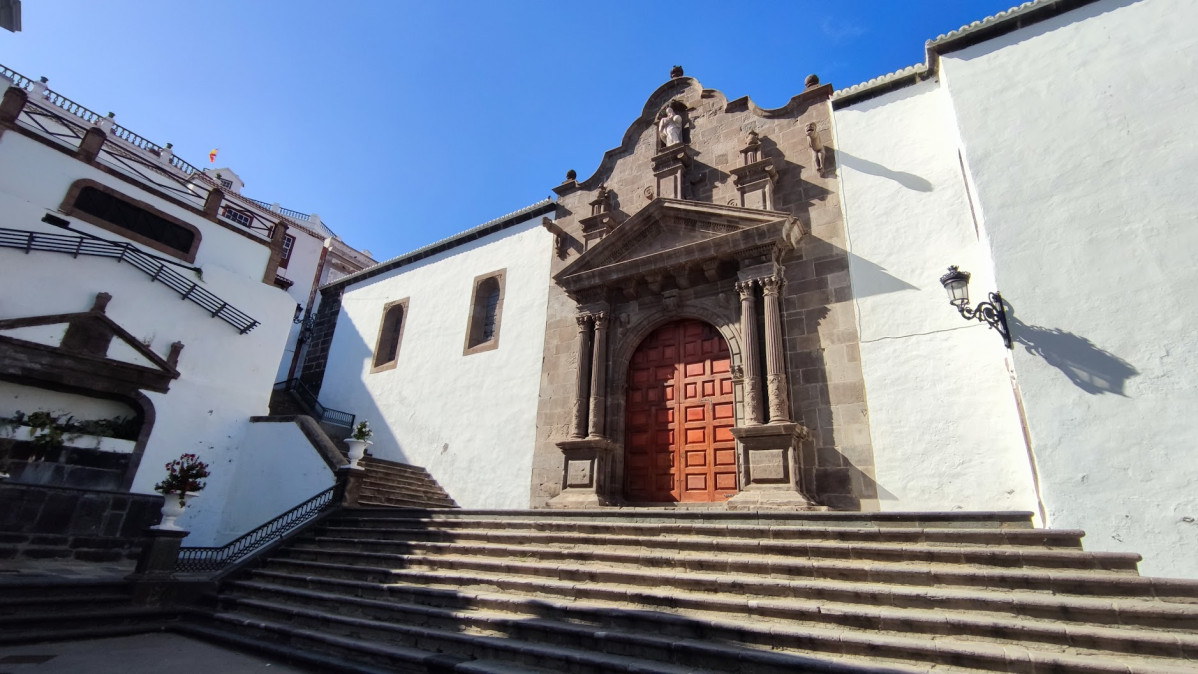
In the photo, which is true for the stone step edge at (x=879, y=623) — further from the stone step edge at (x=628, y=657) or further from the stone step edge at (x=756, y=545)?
the stone step edge at (x=756, y=545)

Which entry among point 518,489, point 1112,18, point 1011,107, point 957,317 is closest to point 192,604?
point 518,489

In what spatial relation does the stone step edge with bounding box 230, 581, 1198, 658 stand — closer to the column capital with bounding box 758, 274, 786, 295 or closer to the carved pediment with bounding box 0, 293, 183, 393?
the column capital with bounding box 758, 274, 786, 295

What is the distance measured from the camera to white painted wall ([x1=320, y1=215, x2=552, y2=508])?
10.7 metres

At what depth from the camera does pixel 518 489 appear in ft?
33.3

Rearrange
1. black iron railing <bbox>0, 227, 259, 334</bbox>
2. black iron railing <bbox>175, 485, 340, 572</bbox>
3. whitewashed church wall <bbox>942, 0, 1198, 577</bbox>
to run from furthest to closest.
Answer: black iron railing <bbox>0, 227, 259, 334</bbox> → black iron railing <bbox>175, 485, 340, 572</bbox> → whitewashed church wall <bbox>942, 0, 1198, 577</bbox>

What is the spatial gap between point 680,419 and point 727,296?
80.6 inches

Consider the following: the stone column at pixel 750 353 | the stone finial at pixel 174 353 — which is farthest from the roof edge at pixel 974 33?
the stone finial at pixel 174 353

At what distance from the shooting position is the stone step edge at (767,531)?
478cm

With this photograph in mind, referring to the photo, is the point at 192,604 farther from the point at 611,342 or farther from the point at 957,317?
the point at 957,317

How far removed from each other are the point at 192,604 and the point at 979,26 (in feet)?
40.4

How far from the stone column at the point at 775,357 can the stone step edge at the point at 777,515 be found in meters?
1.50

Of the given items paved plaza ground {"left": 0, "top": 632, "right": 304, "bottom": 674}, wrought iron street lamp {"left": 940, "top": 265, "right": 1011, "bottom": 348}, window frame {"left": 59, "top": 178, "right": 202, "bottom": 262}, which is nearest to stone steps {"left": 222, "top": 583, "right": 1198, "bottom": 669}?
paved plaza ground {"left": 0, "top": 632, "right": 304, "bottom": 674}

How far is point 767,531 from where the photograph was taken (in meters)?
5.70

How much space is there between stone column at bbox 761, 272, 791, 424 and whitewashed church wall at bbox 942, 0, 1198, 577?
8.83 ft
